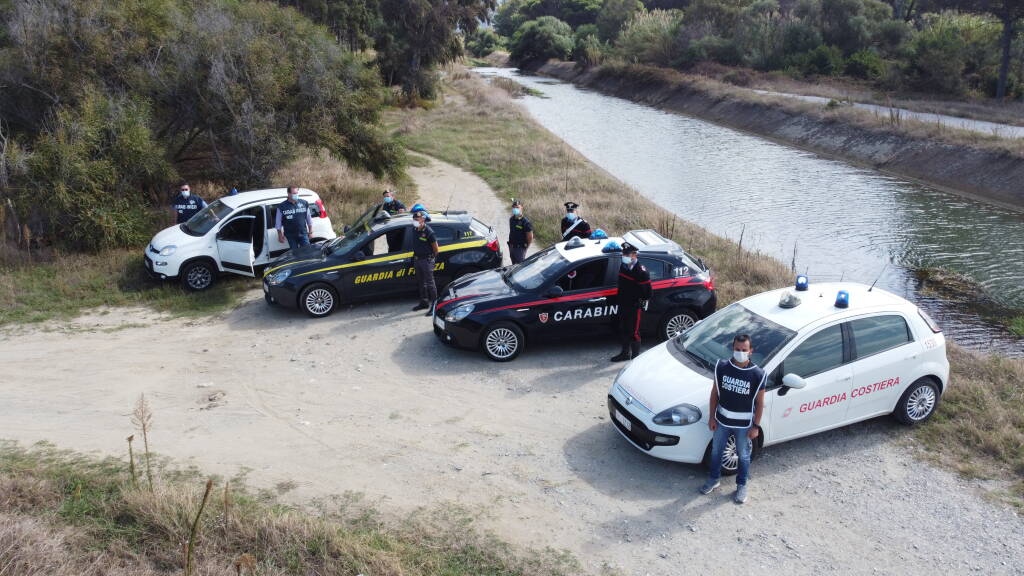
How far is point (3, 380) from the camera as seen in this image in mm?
10148

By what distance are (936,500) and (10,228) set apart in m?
16.6

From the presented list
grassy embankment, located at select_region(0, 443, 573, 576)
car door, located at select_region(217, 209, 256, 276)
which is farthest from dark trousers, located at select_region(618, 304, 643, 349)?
car door, located at select_region(217, 209, 256, 276)

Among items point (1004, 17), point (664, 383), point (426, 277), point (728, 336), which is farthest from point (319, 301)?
point (1004, 17)

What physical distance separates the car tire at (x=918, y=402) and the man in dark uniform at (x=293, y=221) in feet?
33.0

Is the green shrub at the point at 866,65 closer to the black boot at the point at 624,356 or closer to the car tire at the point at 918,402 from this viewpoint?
the black boot at the point at 624,356

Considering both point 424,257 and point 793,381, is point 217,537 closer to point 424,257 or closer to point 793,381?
point 793,381

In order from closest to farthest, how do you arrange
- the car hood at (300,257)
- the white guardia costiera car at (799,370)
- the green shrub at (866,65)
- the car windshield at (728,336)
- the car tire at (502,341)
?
the white guardia costiera car at (799,370)
the car windshield at (728,336)
the car tire at (502,341)
the car hood at (300,257)
the green shrub at (866,65)

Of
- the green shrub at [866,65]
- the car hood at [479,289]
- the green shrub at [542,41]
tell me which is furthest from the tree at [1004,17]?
the green shrub at [542,41]

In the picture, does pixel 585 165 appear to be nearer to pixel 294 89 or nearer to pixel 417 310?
pixel 294 89

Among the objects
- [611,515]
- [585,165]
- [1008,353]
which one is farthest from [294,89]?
[1008,353]

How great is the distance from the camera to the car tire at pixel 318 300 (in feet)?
40.8

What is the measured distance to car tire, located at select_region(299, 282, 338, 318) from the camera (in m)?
12.4

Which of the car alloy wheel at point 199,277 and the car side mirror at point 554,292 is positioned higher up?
the car side mirror at point 554,292

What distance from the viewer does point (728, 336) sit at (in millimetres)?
8398
